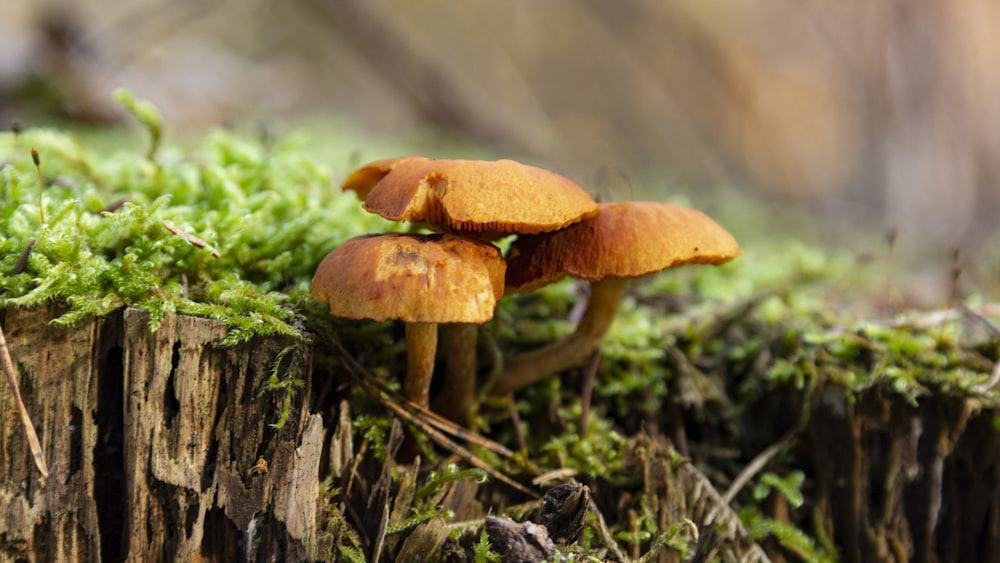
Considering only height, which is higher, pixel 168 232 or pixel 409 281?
pixel 168 232

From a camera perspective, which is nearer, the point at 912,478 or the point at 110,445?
the point at 110,445

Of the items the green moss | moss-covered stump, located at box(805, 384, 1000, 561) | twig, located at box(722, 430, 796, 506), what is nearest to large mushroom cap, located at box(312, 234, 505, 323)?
the green moss

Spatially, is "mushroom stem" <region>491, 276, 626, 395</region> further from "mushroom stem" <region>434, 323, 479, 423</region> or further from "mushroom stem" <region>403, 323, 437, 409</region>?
"mushroom stem" <region>403, 323, 437, 409</region>

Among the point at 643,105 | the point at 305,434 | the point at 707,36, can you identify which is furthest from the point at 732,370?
the point at 643,105

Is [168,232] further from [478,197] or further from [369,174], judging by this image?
[478,197]

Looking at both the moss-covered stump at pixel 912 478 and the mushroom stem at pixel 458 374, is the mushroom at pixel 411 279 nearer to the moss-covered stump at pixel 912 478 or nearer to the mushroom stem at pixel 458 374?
the mushroom stem at pixel 458 374

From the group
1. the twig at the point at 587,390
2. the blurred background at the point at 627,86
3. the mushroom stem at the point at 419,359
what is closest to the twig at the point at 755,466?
the twig at the point at 587,390

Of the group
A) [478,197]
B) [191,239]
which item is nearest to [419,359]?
[478,197]
